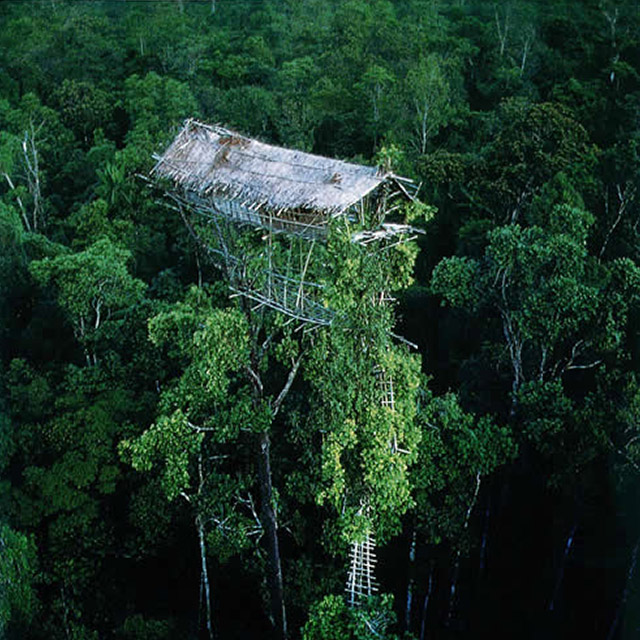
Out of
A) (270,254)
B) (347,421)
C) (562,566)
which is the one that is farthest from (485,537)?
(270,254)

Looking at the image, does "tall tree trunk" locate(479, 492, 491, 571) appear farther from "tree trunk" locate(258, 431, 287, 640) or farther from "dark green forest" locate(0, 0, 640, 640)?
"tree trunk" locate(258, 431, 287, 640)

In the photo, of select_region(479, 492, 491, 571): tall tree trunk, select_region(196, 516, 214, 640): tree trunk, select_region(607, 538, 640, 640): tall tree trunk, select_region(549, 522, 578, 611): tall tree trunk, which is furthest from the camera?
select_region(479, 492, 491, 571): tall tree trunk

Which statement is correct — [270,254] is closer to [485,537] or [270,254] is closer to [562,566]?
[485,537]

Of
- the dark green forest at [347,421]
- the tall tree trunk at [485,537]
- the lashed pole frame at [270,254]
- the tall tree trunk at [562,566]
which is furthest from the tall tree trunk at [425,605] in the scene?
the lashed pole frame at [270,254]

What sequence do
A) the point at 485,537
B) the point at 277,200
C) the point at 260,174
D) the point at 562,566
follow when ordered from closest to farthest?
1. the point at 277,200
2. the point at 260,174
3. the point at 562,566
4. the point at 485,537

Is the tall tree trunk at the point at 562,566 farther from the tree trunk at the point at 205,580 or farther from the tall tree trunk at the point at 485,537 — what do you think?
the tree trunk at the point at 205,580

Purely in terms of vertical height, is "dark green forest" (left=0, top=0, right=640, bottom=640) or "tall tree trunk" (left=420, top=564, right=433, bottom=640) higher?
"dark green forest" (left=0, top=0, right=640, bottom=640)

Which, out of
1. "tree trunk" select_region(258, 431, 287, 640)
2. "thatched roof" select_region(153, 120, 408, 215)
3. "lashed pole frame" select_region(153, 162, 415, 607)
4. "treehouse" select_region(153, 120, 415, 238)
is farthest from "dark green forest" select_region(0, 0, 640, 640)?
"thatched roof" select_region(153, 120, 408, 215)
